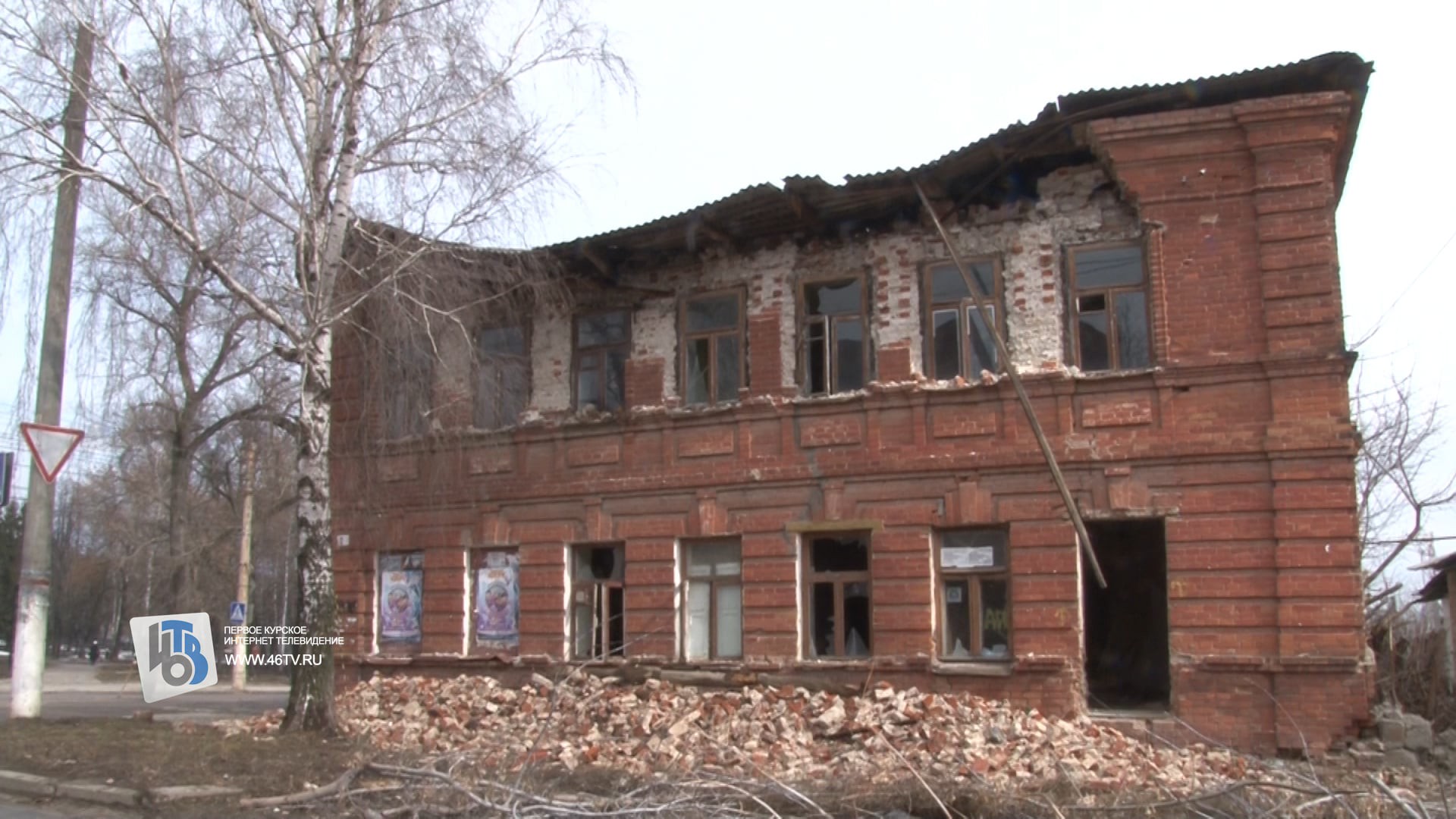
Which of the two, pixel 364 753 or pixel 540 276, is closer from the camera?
pixel 364 753

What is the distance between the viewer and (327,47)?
13828mm

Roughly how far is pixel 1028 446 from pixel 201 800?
9219 mm

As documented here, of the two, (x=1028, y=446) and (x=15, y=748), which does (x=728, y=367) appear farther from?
(x=15, y=748)

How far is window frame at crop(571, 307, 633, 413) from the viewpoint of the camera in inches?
668

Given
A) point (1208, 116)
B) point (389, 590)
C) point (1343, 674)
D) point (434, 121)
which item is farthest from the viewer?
point (389, 590)

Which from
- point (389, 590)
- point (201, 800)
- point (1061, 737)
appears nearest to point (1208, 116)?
point (1061, 737)

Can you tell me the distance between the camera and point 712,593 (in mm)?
15906

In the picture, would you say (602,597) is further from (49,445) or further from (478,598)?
(49,445)

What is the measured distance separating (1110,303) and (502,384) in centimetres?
863

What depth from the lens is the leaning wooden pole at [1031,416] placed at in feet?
41.9

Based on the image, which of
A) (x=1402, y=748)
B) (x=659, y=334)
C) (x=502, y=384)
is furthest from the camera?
(x=502, y=384)

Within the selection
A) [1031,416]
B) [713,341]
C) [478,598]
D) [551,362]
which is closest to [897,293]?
[713,341]

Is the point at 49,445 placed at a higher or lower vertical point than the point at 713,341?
lower

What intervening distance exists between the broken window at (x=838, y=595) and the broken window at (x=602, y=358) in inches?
147
